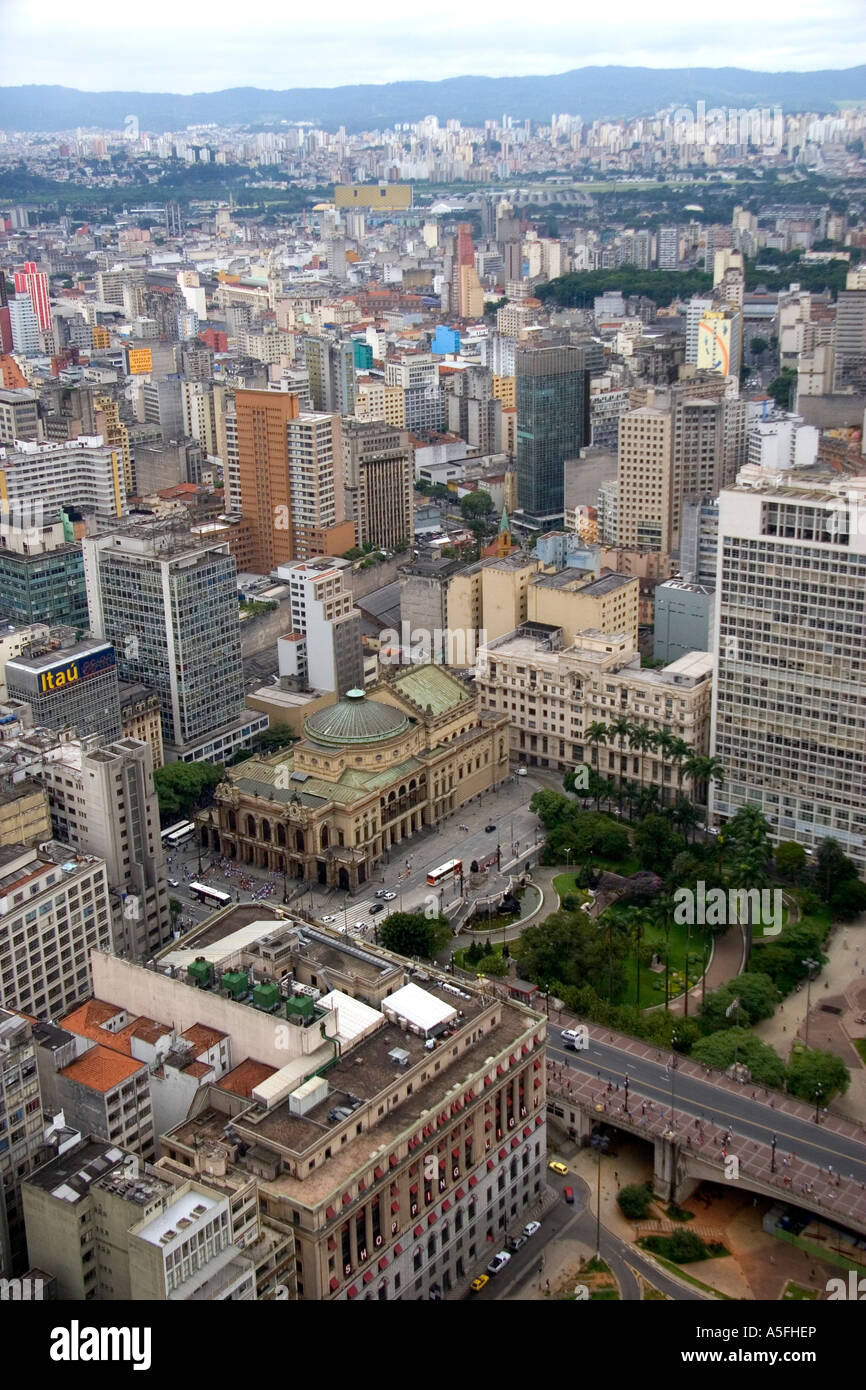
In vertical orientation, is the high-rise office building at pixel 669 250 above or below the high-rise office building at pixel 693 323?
above

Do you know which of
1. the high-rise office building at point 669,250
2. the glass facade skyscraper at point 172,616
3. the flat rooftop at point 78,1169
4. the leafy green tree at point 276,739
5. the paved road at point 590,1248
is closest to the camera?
the flat rooftop at point 78,1169

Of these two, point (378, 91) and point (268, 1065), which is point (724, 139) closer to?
point (378, 91)

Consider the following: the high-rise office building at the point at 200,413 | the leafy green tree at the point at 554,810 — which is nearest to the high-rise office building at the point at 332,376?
the high-rise office building at the point at 200,413

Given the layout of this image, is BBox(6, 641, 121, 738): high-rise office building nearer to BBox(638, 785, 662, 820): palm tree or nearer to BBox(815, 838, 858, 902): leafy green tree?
BBox(638, 785, 662, 820): palm tree

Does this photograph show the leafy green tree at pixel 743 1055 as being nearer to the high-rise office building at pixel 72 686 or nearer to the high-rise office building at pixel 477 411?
the high-rise office building at pixel 72 686

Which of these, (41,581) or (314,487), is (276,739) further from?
(314,487)
